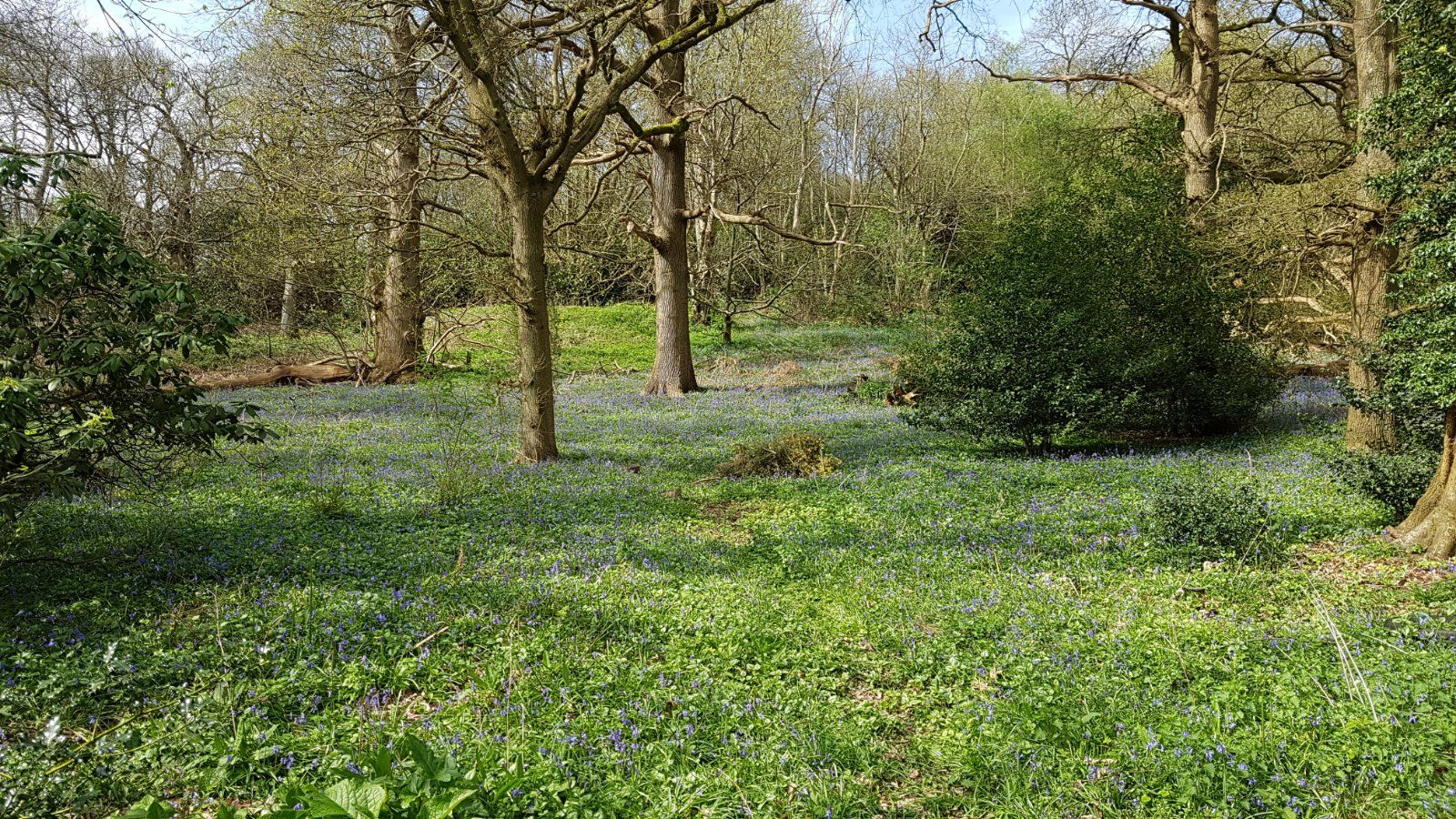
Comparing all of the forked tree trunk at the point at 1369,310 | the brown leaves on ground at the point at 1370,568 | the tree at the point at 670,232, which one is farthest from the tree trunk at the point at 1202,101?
the brown leaves on ground at the point at 1370,568

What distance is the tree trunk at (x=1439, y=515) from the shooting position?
21.1 ft

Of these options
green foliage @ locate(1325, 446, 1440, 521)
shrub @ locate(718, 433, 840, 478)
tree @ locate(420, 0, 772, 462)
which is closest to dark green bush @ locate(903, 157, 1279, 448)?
shrub @ locate(718, 433, 840, 478)

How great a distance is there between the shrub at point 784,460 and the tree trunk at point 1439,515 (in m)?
5.94

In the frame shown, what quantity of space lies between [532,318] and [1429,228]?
381 inches

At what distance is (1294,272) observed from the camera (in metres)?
11.9

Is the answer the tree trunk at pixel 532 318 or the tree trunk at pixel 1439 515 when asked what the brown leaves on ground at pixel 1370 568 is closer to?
the tree trunk at pixel 1439 515

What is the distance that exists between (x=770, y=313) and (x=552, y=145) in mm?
23535

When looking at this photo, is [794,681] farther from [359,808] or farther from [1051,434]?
[1051,434]

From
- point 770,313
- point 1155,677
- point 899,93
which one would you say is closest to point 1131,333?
point 1155,677

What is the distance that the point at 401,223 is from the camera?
9258 millimetres

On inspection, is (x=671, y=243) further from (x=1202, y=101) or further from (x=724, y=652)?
(x=724, y=652)

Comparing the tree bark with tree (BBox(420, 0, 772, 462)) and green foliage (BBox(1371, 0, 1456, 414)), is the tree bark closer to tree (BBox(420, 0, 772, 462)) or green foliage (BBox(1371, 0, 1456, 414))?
tree (BBox(420, 0, 772, 462))

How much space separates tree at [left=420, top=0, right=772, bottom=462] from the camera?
365 inches

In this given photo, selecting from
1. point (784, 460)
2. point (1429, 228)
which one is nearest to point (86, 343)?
point (784, 460)
